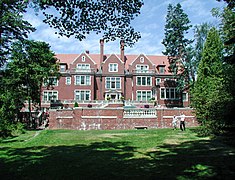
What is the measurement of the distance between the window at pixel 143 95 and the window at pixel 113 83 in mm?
4366

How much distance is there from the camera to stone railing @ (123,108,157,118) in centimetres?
2397

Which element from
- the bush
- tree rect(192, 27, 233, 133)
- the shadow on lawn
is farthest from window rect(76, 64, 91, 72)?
the shadow on lawn

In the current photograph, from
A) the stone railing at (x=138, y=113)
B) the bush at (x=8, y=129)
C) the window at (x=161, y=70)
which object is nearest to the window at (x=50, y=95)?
the window at (x=161, y=70)

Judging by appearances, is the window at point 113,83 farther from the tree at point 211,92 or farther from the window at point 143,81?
the tree at point 211,92

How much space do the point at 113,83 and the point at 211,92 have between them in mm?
32034

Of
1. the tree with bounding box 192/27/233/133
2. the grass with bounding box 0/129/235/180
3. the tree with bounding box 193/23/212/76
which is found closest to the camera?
the grass with bounding box 0/129/235/180

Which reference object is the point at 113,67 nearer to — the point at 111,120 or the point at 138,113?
the point at 138,113

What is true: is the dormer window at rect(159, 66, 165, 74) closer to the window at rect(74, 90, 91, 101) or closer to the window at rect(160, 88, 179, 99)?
the window at rect(160, 88, 179, 99)

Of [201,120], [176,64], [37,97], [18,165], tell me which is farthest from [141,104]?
[18,165]

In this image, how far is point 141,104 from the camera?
→ 44.0 m

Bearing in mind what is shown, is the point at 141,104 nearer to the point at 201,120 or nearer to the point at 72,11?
the point at 201,120

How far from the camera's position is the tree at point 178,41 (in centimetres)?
4166

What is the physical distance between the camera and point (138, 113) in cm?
2412

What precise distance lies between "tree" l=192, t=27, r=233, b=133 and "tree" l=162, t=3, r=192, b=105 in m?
21.1
